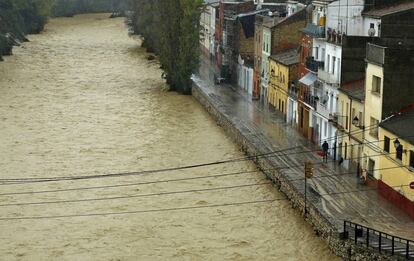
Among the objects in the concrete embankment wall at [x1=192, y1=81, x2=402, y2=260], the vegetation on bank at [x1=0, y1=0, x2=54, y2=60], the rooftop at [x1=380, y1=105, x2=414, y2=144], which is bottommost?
the vegetation on bank at [x1=0, y1=0, x2=54, y2=60]

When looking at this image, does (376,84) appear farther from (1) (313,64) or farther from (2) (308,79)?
(2) (308,79)

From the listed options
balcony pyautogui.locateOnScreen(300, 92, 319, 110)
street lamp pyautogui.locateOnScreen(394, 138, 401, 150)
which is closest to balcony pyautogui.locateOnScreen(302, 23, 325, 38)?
balcony pyautogui.locateOnScreen(300, 92, 319, 110)

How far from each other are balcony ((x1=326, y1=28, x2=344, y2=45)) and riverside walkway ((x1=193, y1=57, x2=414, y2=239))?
16.0 ft

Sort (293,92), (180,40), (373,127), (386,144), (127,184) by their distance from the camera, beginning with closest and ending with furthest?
(386,144)
(373,127)
(127,184)
(293,92)
(180,40)

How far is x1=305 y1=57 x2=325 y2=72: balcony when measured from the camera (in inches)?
1528

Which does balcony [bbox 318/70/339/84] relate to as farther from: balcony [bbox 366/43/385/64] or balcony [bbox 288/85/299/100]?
balcony [bbox 366/43/385/64]

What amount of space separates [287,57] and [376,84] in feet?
56.3

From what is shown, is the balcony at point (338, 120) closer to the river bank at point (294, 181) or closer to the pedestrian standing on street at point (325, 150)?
the pedestrian standing on street at point (325, 150)

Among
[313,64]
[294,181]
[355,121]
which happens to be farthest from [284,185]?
[313,64]

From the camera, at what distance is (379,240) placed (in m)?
23.2

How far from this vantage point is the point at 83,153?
131ft

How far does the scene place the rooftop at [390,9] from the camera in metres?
34.3

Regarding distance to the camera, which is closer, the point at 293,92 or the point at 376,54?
the point at 376,54

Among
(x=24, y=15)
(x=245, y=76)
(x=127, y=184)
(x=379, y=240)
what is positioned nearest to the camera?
(x=379, y=240)
